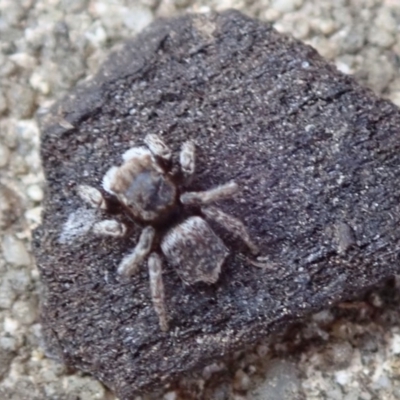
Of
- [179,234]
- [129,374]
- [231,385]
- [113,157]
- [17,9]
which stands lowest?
[231,385]

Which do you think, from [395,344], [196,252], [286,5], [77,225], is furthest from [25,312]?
[286,5]

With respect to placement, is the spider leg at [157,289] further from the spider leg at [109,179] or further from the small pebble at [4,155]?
the small pebble at [4,155]

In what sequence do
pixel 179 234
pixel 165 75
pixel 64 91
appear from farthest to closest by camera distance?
pixel 64 91 < pixel 165 75 < pixel 179 234

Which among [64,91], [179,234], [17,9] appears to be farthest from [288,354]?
[17,9]

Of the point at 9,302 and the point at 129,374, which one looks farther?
the point at 9,302

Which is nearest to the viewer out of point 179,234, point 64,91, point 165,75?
point 179,234

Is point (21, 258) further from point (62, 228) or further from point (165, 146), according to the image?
point (165, 146)
